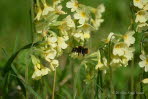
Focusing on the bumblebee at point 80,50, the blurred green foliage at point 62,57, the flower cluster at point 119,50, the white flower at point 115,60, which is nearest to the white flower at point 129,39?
the flower cluster at point 119,50

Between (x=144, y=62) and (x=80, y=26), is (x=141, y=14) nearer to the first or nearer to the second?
(x=144, y=62)

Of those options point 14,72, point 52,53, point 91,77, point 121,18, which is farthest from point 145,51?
point 121,18

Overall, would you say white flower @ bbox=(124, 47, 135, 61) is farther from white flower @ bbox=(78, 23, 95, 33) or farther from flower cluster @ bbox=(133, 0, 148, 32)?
white flower @ bbox=(78, 23, 95, 33)

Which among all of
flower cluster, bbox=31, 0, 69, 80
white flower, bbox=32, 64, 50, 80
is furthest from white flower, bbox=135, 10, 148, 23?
white flower, bbox=32, 64, 50, 80

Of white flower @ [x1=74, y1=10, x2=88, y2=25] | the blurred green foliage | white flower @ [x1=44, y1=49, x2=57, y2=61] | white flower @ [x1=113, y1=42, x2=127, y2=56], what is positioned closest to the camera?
white flower @ [x1=113, y1=42, x2=127, y2=56]

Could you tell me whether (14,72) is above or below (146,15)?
below

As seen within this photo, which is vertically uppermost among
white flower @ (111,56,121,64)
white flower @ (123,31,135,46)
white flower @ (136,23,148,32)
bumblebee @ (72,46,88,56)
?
white flower @ (136,23,148,32)

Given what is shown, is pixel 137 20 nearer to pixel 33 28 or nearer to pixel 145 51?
pixel 145 51
